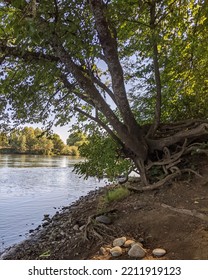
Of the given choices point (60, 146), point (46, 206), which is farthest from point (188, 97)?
point (60, 146)

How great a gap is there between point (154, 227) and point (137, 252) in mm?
822

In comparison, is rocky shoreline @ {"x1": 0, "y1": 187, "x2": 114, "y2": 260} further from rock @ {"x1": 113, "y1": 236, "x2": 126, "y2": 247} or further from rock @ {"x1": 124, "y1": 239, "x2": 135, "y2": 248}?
rock @ {"x1": 124, "y1": 239, "x2": 135, "y2": 248}

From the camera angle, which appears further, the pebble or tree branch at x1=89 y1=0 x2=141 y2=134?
Answer: tree branch at x1=89 y1=0 x2=141 y2=134

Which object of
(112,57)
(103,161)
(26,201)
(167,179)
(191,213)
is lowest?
(26,201)

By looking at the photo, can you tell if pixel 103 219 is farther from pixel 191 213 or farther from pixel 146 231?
pixel 191 213

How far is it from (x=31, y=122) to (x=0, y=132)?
102cm

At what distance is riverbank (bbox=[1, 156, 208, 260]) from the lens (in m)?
3.67

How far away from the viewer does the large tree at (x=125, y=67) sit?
5.39m

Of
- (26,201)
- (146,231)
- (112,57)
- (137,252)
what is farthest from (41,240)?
(26,201)

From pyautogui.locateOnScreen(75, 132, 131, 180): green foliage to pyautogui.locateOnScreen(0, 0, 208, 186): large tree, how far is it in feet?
0.99

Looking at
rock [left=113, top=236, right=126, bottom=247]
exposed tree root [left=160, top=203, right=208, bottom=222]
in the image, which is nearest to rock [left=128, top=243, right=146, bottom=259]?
rock [left=113, top=236, right=126, bottom=247]

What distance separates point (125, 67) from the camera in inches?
368

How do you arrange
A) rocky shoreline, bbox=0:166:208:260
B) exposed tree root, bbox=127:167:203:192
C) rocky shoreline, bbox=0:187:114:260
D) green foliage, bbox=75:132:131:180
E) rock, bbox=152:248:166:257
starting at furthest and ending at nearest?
green foliage, bbox=75:132:131:180
exposed tree root, bbox=127:167:203:192
rocky shoreline, bbox=0:187:114:260
rocky shoreline, bbox=0:166:208:260
rock, bbox=152:248:166:257
